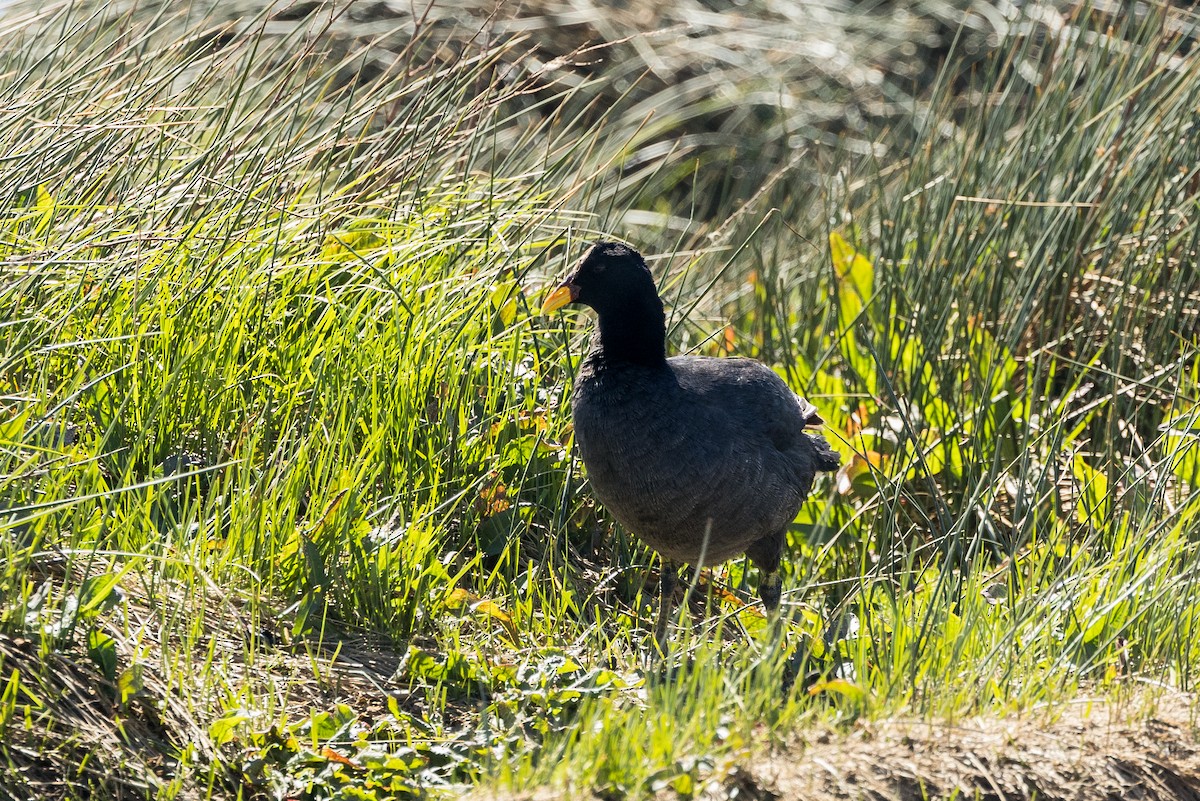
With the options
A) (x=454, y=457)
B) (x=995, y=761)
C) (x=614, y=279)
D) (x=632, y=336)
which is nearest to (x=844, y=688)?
(x=995, y=761)

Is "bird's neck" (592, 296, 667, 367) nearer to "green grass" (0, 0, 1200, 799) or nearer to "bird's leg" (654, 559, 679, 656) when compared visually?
"green grass" (0, 0, 1200, 799)

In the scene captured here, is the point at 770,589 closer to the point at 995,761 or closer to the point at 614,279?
the point at 614,279

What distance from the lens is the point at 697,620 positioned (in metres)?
3.95

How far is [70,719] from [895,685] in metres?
1.68

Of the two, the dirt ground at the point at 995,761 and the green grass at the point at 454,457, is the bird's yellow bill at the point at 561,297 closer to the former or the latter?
the green grass at the point at 454,457

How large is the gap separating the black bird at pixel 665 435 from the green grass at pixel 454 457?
0.20 metres

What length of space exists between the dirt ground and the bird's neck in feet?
3.76

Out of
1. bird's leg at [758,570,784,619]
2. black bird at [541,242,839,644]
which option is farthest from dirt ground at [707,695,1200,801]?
bird's leg at [758,570,784,619]

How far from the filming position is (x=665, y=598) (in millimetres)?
3668

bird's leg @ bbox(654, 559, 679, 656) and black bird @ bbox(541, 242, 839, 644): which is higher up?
black bird @ bbox(541, 242, 839, 644)

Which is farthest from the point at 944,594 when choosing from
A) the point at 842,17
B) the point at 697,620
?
the point at 842,17

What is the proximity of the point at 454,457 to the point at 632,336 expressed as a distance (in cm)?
66

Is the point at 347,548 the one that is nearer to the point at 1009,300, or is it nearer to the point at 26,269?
the point at 26,269

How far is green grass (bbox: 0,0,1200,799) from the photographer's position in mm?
2770
